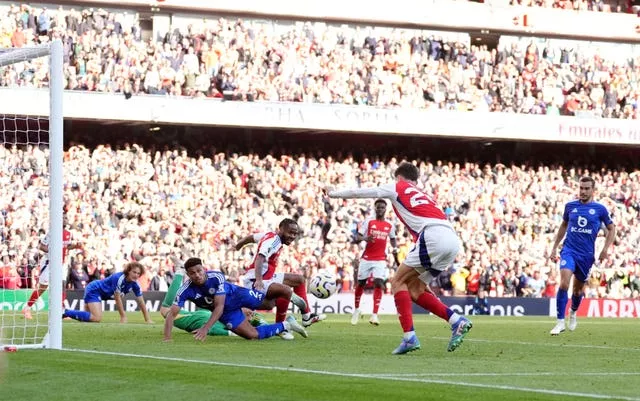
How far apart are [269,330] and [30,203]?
16.8 meters

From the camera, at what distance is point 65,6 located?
41781 millimetres

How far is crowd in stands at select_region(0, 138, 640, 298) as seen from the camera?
34.7 m

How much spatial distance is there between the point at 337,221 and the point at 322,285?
65.2 ft

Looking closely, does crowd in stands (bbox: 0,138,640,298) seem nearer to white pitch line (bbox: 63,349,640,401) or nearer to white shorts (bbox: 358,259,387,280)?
white shorts (bbox: 358,259,387,280)

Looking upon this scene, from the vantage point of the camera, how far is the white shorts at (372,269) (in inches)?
1024

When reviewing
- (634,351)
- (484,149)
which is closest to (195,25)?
(484,149)

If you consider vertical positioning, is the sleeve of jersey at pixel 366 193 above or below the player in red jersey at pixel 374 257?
above

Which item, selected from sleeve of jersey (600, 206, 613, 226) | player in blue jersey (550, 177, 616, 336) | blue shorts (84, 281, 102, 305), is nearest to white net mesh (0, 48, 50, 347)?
blue shorts (84, 281, 102, 305)

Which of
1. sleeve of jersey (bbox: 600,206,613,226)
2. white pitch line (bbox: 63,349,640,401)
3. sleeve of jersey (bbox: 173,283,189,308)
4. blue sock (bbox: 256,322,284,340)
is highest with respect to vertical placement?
sleeve of jersey (bbox: 600,206,613,226)

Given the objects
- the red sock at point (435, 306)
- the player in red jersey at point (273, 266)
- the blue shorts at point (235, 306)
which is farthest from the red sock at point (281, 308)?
the red sock at point (435, 306)

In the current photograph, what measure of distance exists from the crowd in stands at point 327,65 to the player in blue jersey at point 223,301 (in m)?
21.1

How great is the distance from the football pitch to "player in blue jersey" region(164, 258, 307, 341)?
0.22 m

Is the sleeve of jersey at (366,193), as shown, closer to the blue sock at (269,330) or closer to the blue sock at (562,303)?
the blue sock at (269,330)

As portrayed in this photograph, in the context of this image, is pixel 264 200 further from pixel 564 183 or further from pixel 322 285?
pixel 322 285
